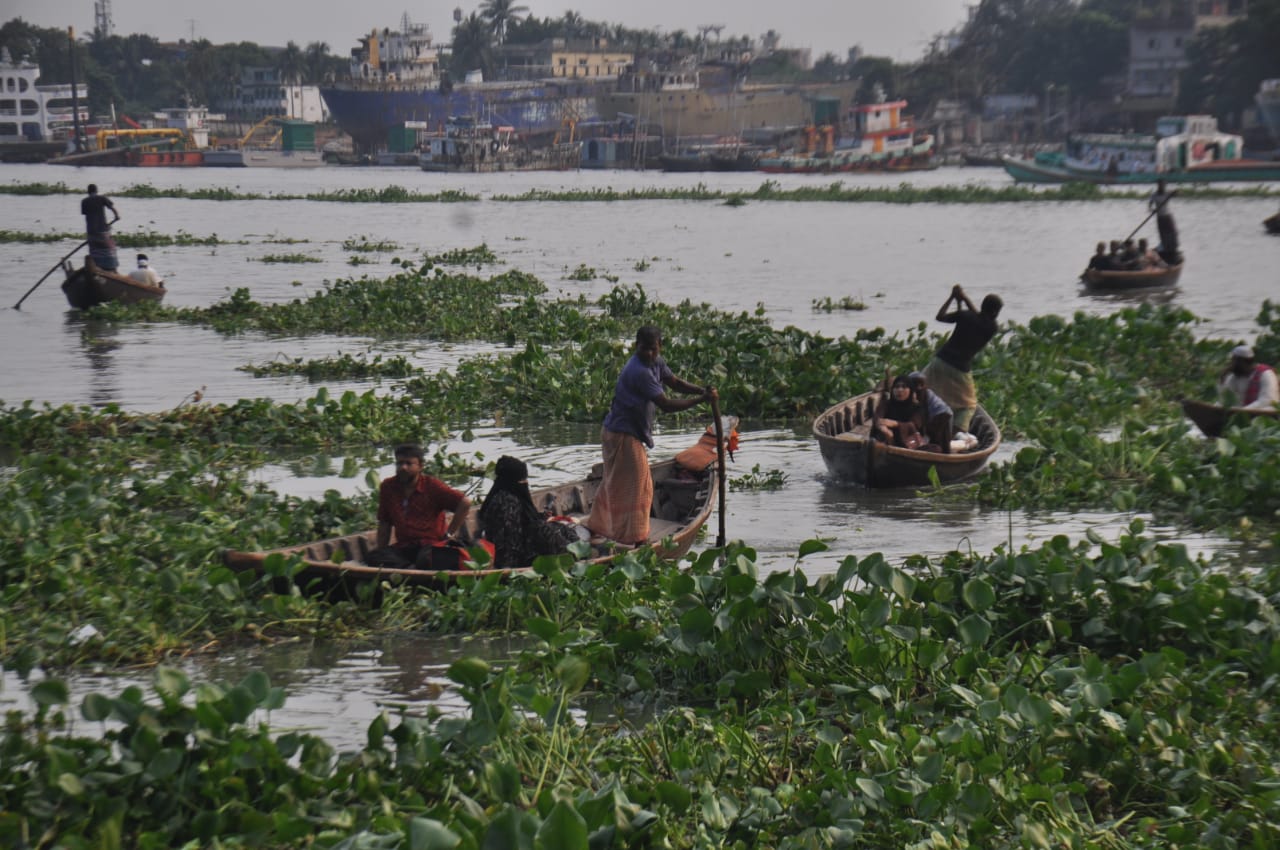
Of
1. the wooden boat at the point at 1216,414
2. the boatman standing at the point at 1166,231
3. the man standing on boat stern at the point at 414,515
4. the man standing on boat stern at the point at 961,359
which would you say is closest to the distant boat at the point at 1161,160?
the boatman standing at the point at 1166,231

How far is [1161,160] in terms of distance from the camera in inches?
2724

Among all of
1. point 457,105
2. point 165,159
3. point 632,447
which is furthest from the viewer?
point 457,105

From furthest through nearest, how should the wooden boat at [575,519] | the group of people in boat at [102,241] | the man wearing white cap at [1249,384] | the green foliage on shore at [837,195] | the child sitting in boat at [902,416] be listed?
1. the green foliage on shore at [837,195]
2. the group of people in boat at [102,241]
3. the man wearing white cap at [1249,384]
4. the child sitting in boat at [902,416]
5. the wooden boat at [575,519]

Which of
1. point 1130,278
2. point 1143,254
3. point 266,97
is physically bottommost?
point 1130,278

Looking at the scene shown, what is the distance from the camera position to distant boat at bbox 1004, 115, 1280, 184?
69.4 meters

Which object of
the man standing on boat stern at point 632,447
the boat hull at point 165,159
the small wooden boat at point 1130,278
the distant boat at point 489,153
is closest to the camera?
the man standing on boat stern at point 632,447

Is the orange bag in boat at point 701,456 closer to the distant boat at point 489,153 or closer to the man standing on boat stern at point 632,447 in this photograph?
the man standing on boat stern at point 632,447

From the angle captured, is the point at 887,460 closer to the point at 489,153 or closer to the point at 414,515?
the point at 414,515

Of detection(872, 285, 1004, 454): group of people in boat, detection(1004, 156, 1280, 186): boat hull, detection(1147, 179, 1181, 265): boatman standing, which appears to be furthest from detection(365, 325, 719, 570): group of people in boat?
detection(1004, 156, 1280, 186): boat hull

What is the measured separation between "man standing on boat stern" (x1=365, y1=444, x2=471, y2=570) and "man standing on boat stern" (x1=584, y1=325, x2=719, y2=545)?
1204 mm

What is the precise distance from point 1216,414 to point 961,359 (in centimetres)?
210

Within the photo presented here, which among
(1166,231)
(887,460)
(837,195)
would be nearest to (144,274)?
(887,460)

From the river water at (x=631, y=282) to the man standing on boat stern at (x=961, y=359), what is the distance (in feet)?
3.95

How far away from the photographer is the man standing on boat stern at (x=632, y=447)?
29.3 feet
